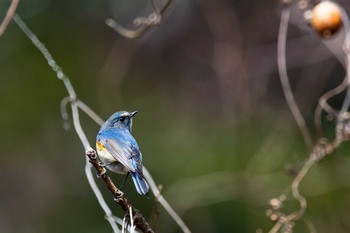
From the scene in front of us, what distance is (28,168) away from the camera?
1050cm

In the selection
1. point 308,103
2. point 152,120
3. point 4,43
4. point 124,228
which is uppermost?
point 4,43

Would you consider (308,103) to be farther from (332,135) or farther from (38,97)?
(38,97)

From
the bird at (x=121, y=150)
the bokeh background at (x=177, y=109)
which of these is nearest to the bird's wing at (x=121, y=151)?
the bird at (x=121, y=150)

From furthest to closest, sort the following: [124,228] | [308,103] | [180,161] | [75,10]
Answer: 1. [75,10]
2. [180,161]
3. [308,103]
4. [124,228]

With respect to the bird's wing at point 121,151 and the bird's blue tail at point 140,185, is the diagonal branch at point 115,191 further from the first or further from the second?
the bird's wing at point 121,151

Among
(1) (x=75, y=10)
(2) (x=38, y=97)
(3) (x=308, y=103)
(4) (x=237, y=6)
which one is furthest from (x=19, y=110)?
(3) (x=308, y=103)

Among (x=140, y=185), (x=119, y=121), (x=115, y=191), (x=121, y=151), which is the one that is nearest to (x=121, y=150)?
(x=121, y=151)

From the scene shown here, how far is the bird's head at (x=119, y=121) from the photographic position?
4.44 meters

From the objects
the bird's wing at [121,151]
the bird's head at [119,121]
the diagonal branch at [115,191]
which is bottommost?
the diagonal branch at [115,191]

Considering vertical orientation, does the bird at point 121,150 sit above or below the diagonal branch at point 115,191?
above

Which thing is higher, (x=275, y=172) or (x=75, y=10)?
→ (x=75, y=10)

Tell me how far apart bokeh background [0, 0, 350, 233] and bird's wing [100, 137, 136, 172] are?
326 cm

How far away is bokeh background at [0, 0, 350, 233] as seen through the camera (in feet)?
26.6

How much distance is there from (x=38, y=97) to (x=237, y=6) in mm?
2223
